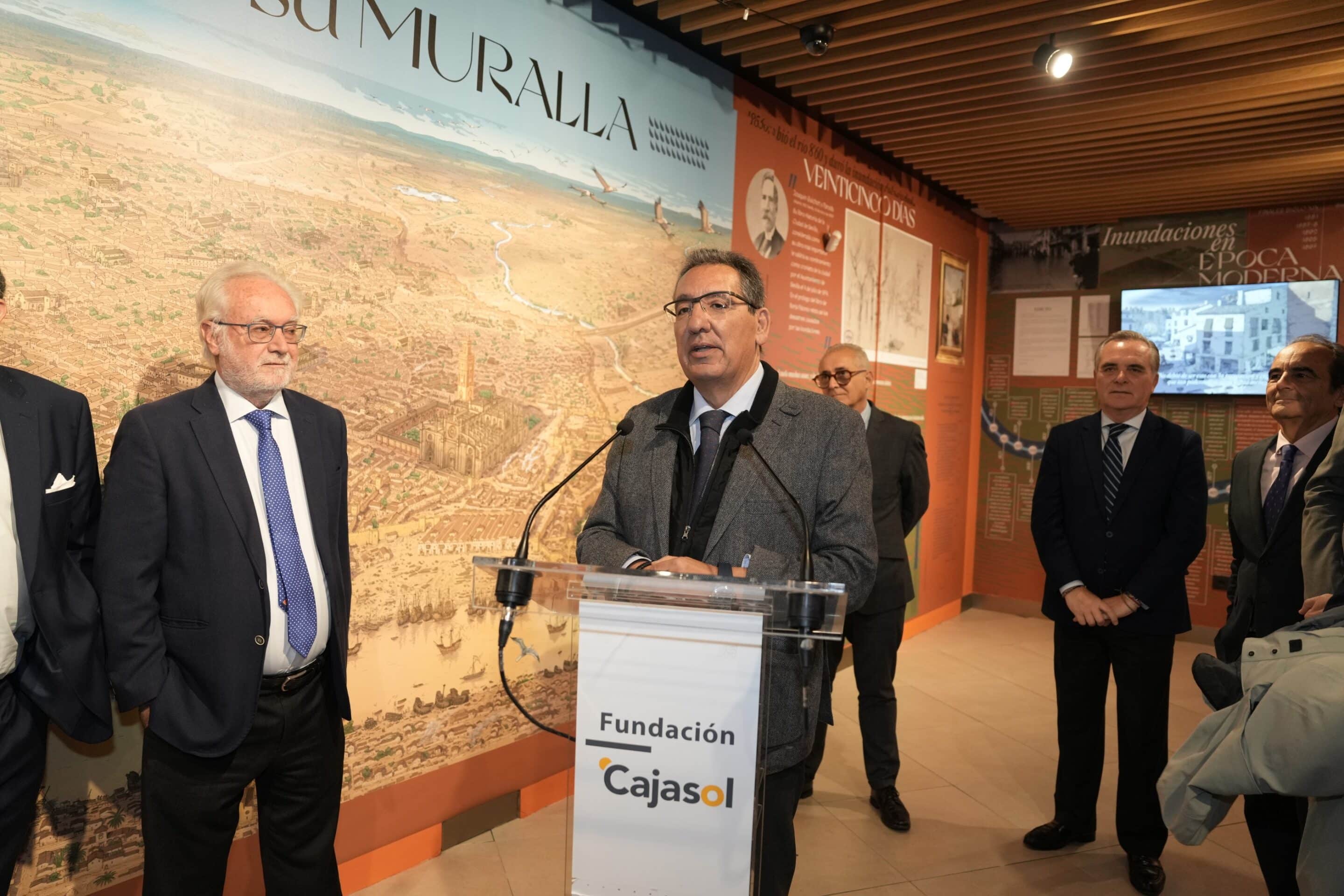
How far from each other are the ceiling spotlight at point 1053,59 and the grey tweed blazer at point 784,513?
2969 mm

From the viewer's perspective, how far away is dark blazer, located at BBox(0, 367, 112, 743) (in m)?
1.83

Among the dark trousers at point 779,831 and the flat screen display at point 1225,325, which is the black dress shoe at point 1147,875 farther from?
the flat screen display at point 1225,325

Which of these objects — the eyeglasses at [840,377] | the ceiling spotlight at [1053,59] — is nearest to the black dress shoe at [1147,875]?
the eyeglasses at [840,377]

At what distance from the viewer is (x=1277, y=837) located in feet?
7.84

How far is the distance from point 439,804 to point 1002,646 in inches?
195

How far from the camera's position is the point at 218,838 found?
214cm

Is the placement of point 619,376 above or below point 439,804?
above

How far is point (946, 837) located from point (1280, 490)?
1922 millimetres

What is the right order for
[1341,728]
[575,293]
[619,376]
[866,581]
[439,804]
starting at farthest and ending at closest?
[619,376], [575,293], [439,804], [866,581], [1341,728]

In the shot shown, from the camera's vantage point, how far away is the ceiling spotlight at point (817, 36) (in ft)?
13.2

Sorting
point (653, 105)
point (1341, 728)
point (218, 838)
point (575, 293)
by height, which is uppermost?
point (653, 105)

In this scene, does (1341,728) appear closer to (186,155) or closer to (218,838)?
(218,838)

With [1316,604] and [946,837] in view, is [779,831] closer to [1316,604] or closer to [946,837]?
[1316,604]

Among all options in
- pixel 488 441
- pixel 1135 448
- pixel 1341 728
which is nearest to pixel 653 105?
pixel 488 441
